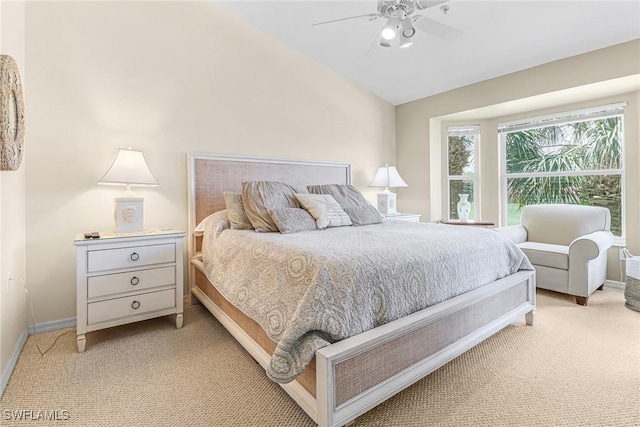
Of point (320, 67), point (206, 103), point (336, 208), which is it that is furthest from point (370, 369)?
point (320, 67)

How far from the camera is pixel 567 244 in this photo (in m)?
3.32

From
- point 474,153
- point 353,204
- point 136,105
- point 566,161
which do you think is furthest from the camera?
point 474,153

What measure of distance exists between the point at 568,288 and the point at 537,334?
37.2 inches

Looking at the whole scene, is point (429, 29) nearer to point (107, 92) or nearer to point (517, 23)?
point (517, 23)

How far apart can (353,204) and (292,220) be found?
2.88ft

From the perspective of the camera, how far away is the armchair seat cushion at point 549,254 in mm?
2906

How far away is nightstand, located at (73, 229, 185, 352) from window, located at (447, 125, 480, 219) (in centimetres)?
375

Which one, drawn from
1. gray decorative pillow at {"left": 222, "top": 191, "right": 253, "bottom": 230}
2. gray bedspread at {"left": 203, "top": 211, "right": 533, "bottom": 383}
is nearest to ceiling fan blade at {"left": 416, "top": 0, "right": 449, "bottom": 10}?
gray bedspread at {"left": 203, "top": 211, "right": 533, "bottom": 383}

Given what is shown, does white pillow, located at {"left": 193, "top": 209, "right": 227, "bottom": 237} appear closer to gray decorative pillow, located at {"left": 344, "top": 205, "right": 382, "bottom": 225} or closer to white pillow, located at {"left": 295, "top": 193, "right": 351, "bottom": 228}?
white pillow, located at {"left": 295, "top": 193, "right": 351, "bottom": 228}

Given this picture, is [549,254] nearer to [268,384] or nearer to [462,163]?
[462,163]

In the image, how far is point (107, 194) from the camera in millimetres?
2568

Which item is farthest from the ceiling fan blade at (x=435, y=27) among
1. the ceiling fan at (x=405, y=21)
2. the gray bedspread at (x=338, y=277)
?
the gray bedspread at (x=338, y=277)

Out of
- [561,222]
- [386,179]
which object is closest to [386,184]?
[386,179]
